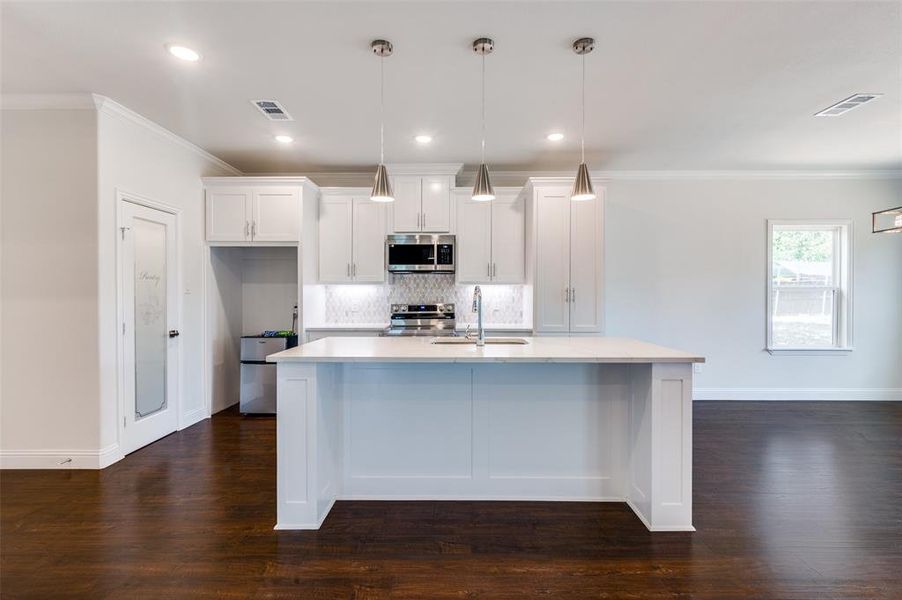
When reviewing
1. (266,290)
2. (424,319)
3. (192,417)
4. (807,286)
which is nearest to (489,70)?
(424,319)

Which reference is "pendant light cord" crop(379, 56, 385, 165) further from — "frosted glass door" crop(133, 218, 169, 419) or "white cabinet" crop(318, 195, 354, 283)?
"frosted glass door" crop(133, 218, 169, 419)

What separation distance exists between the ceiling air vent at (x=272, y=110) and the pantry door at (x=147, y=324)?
4.41 ft

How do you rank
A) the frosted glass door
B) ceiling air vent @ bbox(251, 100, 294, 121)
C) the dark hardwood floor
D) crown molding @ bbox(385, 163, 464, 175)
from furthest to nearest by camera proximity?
crown molding @ bbox(385, 163, 464, 175) → the frosted glass door → ceiling air vent @ bbox(251, 100, 294, 121) → the dark hardwood floor

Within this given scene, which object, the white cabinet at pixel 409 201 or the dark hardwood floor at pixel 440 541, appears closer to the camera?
the dark hardwood floor at pixel 440 541

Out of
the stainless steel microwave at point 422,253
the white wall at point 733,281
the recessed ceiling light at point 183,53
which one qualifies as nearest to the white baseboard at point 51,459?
the recessed ceiling light at point 183,53

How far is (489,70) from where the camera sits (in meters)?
2.76

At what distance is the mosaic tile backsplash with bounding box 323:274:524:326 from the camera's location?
16.9 ft

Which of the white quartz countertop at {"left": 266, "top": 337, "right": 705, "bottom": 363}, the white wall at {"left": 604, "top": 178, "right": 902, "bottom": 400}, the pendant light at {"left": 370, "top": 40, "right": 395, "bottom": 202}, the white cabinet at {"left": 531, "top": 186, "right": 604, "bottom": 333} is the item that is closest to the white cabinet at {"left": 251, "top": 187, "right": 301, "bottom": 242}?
the pendant light at {"left": 370, "top": 40, "right": 395, "bottom": 202}

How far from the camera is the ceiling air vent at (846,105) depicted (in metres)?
3.15

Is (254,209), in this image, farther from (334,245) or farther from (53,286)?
(53,286)

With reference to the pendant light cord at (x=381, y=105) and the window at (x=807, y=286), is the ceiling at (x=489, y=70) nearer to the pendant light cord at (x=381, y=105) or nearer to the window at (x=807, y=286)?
the pendant light cord at (x=381, y=105)

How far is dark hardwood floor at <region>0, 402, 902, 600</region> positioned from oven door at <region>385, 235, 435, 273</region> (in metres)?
2.49

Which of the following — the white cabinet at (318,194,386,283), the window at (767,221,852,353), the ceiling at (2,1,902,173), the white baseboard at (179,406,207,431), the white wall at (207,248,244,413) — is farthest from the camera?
the window at (767,221,852,353)

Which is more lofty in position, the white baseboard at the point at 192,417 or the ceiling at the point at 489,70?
the ceiling at the point at 489,70
